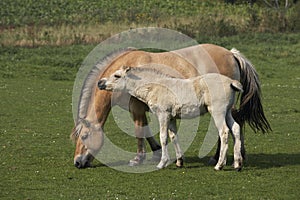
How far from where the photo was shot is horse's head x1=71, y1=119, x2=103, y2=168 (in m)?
13.1

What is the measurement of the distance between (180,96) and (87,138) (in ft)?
6.40

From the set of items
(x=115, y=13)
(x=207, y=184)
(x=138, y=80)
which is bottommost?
(x=115, y=13)

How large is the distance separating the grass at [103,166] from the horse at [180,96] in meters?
0.54

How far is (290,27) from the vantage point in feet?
127

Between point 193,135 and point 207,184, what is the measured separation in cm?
513

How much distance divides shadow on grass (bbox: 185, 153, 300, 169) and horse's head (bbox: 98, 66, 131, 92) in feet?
6.69

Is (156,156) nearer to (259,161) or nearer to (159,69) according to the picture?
(159,69)

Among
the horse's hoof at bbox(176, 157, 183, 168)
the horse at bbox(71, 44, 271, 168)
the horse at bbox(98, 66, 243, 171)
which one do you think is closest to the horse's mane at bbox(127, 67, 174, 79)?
the horse at bbox(98, 66, 243, 171)

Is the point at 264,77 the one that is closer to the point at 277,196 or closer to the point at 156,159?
the point at 156,159

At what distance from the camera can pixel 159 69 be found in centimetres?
1317

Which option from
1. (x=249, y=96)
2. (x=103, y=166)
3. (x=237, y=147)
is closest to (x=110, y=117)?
(x=103, y=166)

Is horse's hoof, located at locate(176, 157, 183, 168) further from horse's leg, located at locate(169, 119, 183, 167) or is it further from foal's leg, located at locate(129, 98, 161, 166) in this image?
foal's leg, located at locate(129, 98, 161, 166)

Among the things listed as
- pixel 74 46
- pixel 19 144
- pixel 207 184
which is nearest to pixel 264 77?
pixel 74 46

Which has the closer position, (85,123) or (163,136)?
(163,136)
